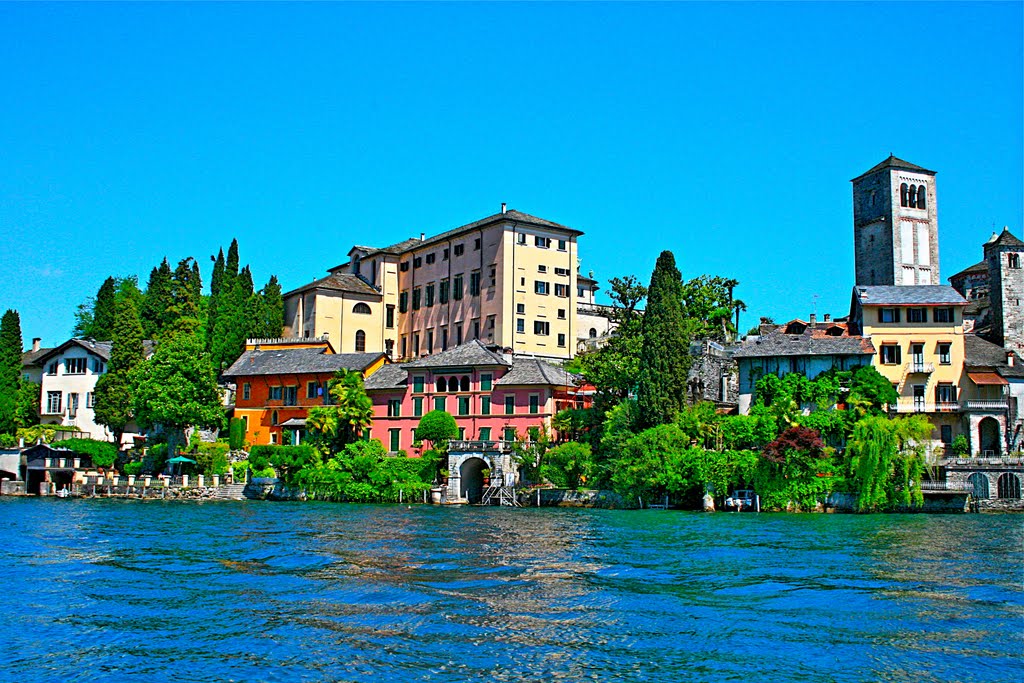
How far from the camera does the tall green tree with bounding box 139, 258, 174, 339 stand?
286 ft

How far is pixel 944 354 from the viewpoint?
60094mm

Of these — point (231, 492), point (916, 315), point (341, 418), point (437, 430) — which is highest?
point (916, 315)

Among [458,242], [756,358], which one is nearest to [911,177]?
[756,358]

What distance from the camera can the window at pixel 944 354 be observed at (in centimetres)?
5994

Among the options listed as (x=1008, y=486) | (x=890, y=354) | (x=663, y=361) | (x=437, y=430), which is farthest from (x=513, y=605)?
(x=890, y=354)

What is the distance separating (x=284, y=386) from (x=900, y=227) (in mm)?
50946

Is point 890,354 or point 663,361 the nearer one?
point 663,361

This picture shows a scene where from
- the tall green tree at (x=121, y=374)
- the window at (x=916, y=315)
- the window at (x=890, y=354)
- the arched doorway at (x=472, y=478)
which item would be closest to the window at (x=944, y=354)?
the window at (x=916, y=315)

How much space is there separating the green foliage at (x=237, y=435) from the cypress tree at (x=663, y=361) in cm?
3053

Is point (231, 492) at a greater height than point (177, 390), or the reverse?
point (177, 390)

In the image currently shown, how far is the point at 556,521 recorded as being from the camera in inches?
1775

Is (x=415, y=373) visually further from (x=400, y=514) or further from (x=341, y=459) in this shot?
(x=400, y=514)

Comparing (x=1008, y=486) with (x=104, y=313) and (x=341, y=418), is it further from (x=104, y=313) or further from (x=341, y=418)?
(x=104, y=313)

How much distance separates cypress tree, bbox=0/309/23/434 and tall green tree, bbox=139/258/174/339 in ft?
44.9
